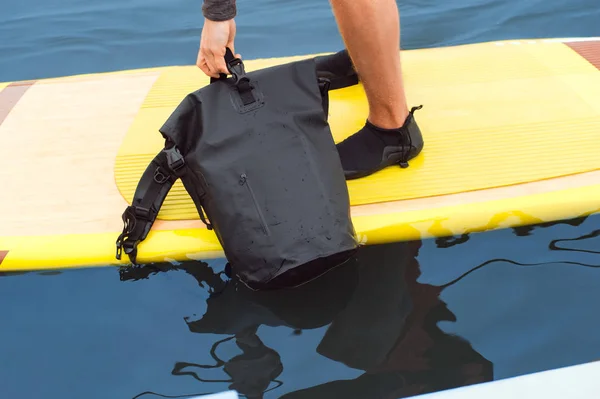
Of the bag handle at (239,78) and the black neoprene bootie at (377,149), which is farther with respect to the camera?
the black neoprene bootie at (377,149)

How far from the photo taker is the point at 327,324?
1.61m

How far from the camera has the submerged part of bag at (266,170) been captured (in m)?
1.53

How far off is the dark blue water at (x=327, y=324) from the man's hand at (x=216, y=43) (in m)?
0.54

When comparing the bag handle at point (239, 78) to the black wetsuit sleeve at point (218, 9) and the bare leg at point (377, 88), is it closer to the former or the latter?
the black wetsuit sleeve at point (218, 9)

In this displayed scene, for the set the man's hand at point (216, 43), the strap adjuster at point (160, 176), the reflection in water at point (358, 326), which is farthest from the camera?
the strap adjuster at point (160, 176)

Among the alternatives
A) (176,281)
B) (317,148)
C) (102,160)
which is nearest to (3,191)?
(102,160)

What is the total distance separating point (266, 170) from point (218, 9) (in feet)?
1.37

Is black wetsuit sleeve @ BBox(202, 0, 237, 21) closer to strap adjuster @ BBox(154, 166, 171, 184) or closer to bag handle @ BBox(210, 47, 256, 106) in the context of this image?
bag handle @ BBox(210, 47, 256, 106)

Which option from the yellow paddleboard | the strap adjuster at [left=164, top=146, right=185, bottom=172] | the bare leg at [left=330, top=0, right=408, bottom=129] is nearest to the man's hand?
the strap adjuster at [left=164, top=146, right=185, bottom=172]

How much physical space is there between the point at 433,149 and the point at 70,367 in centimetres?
123

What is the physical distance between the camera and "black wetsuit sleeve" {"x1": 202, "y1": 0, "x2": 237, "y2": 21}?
1.56 metres

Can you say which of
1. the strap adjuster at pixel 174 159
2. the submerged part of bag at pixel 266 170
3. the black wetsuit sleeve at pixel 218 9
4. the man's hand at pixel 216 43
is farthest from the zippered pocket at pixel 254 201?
the black wetsuit sleeve at pixel 218 9

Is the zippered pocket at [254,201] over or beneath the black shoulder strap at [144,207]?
over

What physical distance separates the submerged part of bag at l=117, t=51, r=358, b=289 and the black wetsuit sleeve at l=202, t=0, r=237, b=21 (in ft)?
0.37
